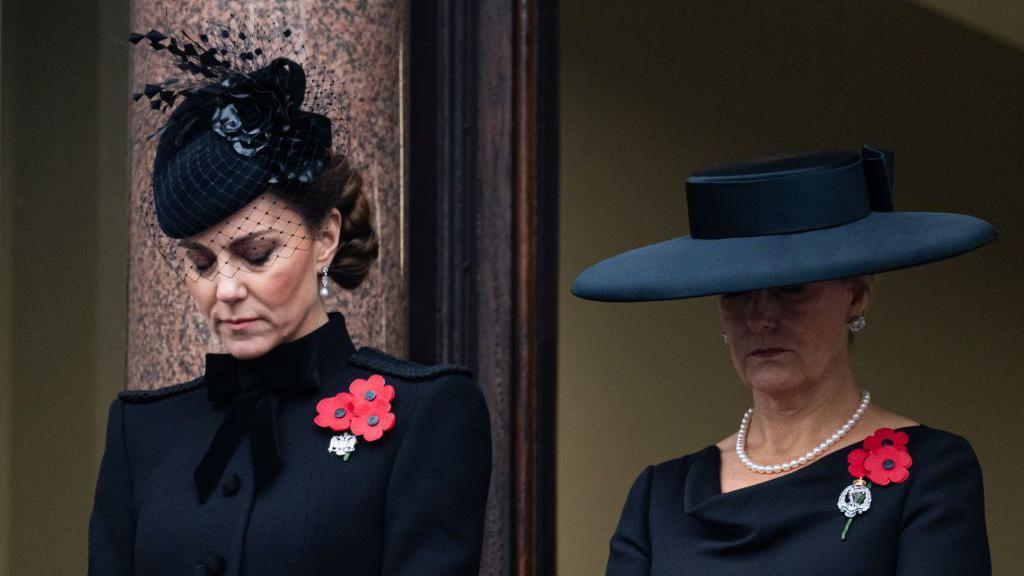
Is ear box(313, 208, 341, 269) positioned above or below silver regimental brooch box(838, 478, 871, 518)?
above

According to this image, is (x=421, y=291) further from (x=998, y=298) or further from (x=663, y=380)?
(x=998, y=298)

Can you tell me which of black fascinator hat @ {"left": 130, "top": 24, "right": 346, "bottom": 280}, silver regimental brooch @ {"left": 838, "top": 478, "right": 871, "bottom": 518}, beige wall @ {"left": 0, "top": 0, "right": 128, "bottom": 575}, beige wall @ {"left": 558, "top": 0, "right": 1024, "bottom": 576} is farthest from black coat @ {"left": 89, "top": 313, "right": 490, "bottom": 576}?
beige wall @ {"left": 0, "top": 0, "right": 128, "bottom": 575}

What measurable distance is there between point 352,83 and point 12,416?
2.00 metres

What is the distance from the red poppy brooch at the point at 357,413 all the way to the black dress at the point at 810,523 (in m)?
0.47

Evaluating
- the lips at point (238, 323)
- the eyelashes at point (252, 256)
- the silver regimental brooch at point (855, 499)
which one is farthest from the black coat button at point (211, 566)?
the silver regimental brooch at point (855, 499)

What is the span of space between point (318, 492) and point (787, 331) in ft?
2.69

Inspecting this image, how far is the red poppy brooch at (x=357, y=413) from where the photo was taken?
2.90m

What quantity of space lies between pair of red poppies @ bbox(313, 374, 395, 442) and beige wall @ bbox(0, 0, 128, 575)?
263 cm

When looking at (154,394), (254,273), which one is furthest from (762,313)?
(154,394)

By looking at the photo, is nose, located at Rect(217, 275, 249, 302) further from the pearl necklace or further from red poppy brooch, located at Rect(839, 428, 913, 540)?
red poppy brooch, located at Rect(839, 428, 913, 540)

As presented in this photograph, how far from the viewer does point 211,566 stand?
9.30 ft

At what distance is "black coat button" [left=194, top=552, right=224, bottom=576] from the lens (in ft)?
Answer: 9.31

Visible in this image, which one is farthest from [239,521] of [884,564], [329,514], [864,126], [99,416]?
[864,126]

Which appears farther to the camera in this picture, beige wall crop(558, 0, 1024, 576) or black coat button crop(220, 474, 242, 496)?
beige wall crop(558, 0, 1024, 576)
